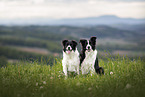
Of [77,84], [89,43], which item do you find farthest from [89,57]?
[77,84]

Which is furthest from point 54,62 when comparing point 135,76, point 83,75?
point 135,76

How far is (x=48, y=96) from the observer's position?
493cm

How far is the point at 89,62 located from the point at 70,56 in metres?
0.79

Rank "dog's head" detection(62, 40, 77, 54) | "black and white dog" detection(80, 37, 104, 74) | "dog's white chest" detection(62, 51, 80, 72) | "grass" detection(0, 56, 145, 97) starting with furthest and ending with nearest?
"dog's white chest" detection(62, 51, 80, 72)
"black and white dog" detection(80, 37, 104, 74)
"dog's head" detection(62, 40, 77, 54)
"grass" detection(0, 56, 145, 97)

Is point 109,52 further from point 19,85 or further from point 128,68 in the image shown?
point 19,85

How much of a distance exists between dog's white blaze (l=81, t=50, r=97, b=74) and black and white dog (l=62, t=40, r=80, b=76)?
26 cm

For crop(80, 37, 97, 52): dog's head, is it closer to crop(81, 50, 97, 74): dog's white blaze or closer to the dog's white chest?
crop(81, 50, 97, 74): dog's white blaze

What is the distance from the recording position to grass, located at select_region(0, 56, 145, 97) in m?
4.98

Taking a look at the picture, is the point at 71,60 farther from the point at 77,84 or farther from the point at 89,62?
the point at 77,84

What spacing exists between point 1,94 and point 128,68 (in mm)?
4928

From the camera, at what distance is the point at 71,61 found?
6312 millimetres

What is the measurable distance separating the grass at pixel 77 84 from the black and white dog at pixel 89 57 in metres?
0.29

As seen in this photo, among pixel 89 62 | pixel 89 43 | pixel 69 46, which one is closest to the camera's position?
pixel 69 46

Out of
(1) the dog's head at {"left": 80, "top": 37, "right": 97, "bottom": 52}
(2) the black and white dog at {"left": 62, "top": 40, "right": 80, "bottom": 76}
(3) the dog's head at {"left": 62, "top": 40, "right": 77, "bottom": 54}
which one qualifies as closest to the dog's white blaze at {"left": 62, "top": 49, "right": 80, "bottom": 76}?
(2) the black and white dog at {"left": 62, "top": 40, "right": 80, "bottom": 76}
